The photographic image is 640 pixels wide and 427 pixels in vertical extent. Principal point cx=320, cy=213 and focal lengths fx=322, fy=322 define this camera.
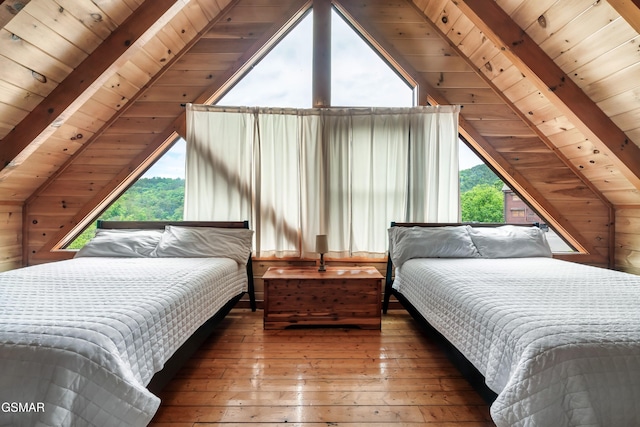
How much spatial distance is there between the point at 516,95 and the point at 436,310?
237 centimetres

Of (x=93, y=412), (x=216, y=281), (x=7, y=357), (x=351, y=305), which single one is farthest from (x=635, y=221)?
(x=7, y=357)

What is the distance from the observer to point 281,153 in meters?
3.16

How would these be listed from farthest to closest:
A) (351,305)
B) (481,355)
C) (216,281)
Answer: (351,305) → (216,281) → (481,355)

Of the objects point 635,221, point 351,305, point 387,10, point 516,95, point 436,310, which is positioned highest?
point 387,10

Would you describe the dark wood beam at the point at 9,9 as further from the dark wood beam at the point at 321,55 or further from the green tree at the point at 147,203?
the dark wood beam at the point at 321,55

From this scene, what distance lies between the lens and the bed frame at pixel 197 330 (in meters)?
1.45

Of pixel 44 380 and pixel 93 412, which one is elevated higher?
pixel 44 380

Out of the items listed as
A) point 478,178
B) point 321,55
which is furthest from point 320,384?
point 321,55

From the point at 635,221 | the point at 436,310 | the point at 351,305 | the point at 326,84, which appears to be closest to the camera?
the point at 436,310

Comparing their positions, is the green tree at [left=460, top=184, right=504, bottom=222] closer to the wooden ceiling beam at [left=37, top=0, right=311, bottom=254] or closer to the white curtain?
the white curtain

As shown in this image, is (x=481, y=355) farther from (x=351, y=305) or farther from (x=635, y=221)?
(x=635, y=221)

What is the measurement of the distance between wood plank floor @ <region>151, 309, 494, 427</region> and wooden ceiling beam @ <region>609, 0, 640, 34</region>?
2.20 meters

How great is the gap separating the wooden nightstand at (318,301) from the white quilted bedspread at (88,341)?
73 cm

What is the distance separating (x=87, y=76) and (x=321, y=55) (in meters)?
2.01
